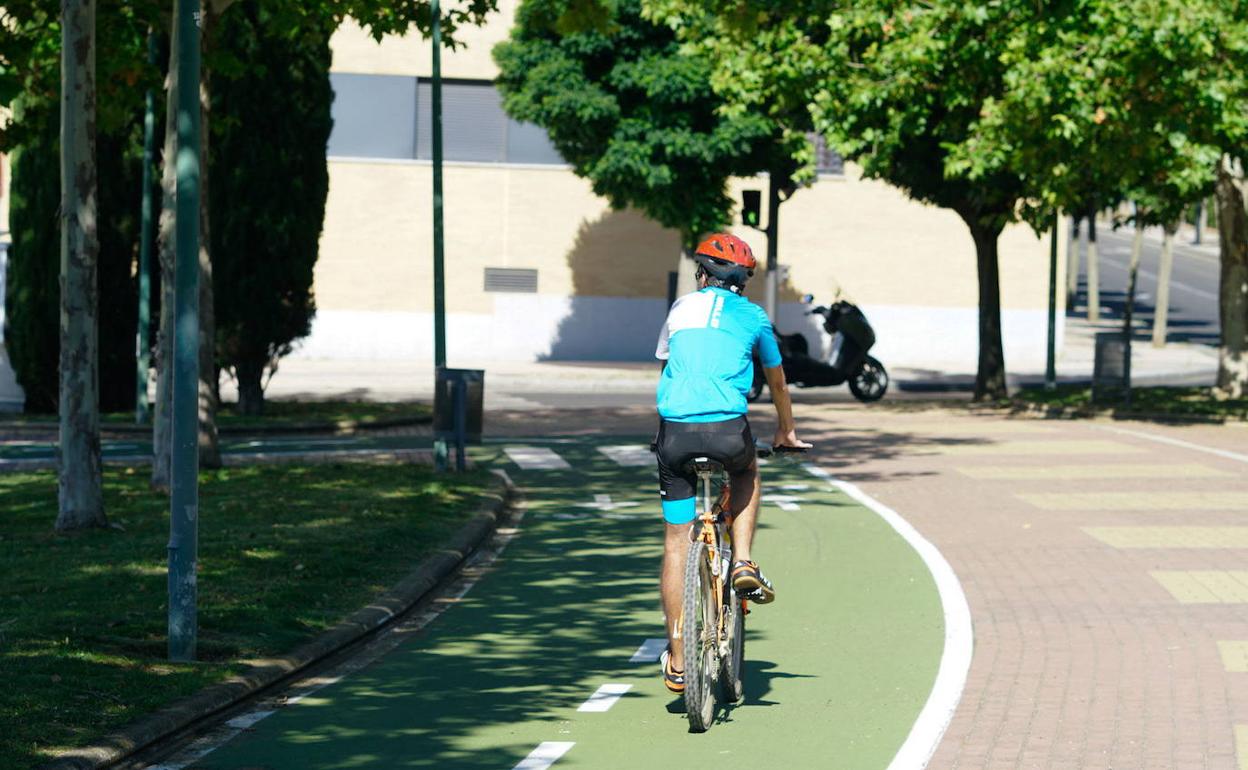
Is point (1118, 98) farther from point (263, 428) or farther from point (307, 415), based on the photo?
point (307, 415)

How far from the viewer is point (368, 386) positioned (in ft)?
107

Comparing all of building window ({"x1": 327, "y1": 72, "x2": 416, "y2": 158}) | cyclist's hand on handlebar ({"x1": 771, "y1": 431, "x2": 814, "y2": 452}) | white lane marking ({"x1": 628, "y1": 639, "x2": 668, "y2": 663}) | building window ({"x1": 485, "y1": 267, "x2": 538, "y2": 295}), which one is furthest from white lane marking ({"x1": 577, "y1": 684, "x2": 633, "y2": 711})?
building window ({"x1": 327, "y1": 72, "x2": 416, "y2": 158})

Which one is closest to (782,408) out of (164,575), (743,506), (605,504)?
(743,506)

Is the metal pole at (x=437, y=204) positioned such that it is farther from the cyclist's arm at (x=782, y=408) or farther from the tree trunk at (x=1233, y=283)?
the tree trunk at (x=1233, y=283)

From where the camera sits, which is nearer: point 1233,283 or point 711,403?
point 711,403

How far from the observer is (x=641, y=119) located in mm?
34375

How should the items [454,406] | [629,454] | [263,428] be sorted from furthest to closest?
[263,428], [629,454], [454,406]

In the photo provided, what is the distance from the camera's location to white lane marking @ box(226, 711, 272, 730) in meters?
7.55

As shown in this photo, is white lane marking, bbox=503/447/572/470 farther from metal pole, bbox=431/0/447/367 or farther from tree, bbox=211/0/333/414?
tree, bbox=211/0/333/414

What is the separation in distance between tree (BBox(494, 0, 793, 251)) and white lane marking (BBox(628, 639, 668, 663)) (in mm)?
24468

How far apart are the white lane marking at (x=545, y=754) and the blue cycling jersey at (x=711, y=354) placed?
4.38 feet

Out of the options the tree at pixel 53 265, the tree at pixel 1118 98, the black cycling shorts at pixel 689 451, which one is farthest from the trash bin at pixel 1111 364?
the black cycling shorts at pixel 689 451

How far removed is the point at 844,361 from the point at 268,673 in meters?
22.0

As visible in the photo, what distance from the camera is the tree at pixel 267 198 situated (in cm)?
2411
